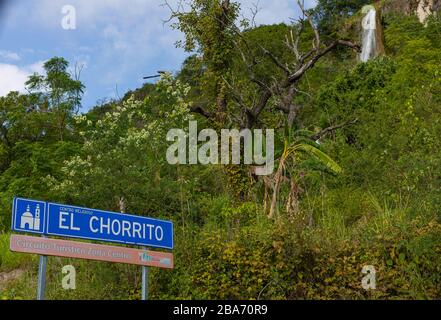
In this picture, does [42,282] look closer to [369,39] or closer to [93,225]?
[93,225]

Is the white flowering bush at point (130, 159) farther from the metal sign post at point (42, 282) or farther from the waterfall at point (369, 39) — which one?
the waterfall at point (369, 39)

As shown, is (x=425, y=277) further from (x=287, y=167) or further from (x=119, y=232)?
(x=287, y=167)

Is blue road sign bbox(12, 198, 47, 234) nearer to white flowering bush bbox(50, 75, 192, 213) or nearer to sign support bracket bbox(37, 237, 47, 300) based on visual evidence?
sign support bracket bbox(37, 237, 47, 300)

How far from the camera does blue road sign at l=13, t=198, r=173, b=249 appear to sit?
7172 mm

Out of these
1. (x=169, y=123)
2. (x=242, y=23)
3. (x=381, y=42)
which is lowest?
(x=169, y=123)

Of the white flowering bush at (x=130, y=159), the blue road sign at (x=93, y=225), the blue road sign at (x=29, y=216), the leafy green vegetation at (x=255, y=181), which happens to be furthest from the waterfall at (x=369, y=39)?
the blue road sign at (x=29, y=216)

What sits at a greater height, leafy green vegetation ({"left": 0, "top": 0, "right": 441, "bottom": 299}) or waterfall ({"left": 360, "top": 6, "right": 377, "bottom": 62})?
waterfall ({"left": 360, "top": 6, "right": 377, "bottom": 62})

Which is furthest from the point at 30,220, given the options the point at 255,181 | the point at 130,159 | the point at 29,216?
→ the point at 255,181

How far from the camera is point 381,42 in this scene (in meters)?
35.5

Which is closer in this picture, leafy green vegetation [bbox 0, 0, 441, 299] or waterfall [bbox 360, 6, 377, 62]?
leafy green vegetation [bbox 0, 0, 441, 299]

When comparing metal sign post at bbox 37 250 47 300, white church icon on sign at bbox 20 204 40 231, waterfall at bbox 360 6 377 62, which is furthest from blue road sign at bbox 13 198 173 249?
waterfall at bbox 360 6 377 62

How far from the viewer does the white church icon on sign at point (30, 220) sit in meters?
7.11

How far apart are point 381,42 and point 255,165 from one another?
69.7ft

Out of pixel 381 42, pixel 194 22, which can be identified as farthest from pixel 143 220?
pixel 381 42
